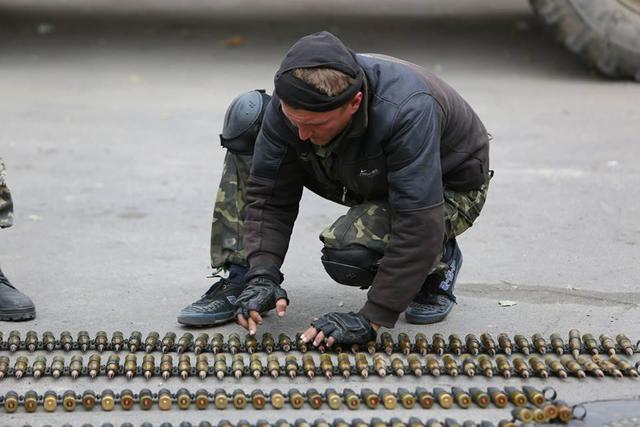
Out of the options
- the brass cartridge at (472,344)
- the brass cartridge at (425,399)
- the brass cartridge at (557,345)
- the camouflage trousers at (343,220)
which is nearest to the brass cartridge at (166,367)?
the camouflage trousers at (343,220)

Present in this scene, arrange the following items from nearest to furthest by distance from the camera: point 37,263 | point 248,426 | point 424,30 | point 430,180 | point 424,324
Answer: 1. point 248,426
2. point 430,180
3. point 424,324
4. point 37,263
5. point 424,30

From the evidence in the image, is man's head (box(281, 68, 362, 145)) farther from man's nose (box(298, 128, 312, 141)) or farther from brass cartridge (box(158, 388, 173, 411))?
brass cartridge (box(158, 388, 173, 411))

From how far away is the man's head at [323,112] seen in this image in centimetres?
405

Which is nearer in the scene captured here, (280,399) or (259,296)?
(280,399)

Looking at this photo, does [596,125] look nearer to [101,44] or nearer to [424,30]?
[424,30]

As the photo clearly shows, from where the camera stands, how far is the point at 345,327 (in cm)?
439

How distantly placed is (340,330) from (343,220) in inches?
19.7

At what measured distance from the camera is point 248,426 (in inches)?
152

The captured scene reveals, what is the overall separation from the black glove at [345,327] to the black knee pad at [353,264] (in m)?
0.24

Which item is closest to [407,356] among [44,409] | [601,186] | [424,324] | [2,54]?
[424,324]

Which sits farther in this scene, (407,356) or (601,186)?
(601,186)

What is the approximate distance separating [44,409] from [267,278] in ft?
3.45

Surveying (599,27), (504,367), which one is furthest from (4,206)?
(599,27)

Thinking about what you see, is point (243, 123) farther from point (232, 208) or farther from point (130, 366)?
point (130, 366)
